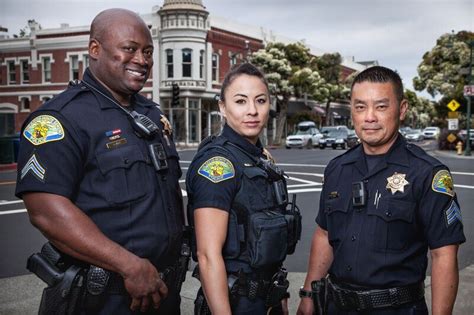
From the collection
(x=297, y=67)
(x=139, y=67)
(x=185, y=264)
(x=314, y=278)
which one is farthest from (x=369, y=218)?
(x=297, y=67)

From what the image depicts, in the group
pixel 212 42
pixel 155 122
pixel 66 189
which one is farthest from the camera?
pixel 212 42

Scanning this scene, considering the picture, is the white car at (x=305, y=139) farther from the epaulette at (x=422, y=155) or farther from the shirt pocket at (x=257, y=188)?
the shirt pocket at (x=257, y=188)

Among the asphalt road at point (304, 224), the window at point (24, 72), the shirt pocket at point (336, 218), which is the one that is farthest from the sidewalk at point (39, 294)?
the window at point (24, 72)

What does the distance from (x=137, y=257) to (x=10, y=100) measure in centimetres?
4094

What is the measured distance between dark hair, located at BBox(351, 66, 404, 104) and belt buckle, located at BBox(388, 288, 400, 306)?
103 centimetres

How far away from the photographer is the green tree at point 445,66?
34781 millimetres

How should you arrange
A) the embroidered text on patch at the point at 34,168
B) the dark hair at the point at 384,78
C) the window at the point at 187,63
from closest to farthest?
the embroidered text on patch at the point at 34,168, the dark hair at the point at 384,78, the window at the point at 187,63

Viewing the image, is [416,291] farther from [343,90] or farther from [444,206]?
[343,90]

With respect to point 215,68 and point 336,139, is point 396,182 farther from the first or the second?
point 215,68

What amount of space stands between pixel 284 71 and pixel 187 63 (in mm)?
8534

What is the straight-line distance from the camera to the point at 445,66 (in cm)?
3641

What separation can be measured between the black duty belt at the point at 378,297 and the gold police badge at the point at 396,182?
0.51 metres

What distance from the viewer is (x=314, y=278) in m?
3.12

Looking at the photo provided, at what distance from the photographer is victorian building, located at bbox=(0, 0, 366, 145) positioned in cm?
3469
